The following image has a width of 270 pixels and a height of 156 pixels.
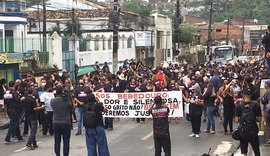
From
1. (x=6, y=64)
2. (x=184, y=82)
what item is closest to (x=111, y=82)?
(x=184, y=82)

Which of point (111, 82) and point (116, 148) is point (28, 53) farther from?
point (116, 148)

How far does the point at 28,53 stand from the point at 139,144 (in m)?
19.6

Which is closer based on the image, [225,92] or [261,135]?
[261,135]

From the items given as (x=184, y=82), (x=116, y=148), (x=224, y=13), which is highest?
(x=224, y=13)

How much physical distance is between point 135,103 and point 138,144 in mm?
1530

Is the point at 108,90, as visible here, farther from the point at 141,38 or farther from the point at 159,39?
the point at 159,39

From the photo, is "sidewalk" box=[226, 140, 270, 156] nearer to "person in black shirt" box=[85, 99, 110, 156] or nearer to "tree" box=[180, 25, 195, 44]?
"person in black shirt" box=[85, 99, 110, 156]

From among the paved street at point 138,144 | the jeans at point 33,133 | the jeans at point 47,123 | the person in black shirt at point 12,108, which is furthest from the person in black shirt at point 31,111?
the jeans at point 47,123

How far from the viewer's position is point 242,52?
93.3 m

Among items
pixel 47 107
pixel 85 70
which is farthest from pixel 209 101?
pixel 85 70

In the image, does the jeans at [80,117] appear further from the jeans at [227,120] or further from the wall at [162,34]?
the wall at [162,34]

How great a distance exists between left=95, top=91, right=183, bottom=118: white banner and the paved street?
0.73 meters

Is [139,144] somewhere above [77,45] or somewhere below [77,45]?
below

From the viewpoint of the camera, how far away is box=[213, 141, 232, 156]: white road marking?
1360 centimetres
